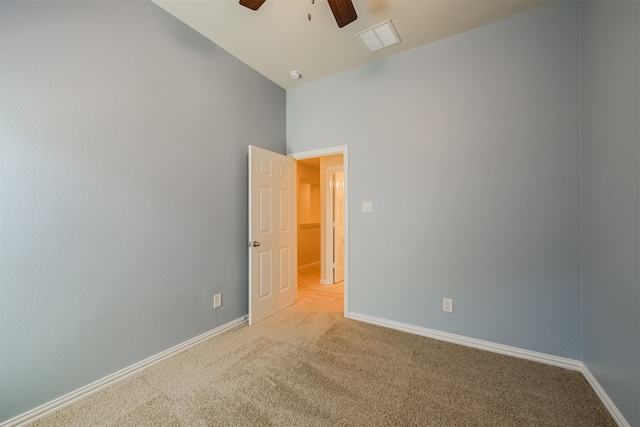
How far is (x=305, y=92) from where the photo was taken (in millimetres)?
3137

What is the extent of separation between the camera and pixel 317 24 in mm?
2123

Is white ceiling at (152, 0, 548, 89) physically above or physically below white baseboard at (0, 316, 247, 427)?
above

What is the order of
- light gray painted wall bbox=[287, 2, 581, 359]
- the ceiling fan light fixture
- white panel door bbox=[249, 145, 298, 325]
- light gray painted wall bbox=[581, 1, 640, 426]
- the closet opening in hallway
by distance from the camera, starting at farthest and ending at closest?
the closet opening in hallway
white panel door bbox=[249, 145, 298, 325]
the ceiling fan light fixture
light gray painted wall bbox=[287, 2, 581, 359]
light gray painted wall bbox=[581, 1, 640, 426]

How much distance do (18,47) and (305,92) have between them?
94.7 inches

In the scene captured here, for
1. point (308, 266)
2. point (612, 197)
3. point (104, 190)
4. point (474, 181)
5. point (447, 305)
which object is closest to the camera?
point (612, 197)

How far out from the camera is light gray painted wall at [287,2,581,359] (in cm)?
189

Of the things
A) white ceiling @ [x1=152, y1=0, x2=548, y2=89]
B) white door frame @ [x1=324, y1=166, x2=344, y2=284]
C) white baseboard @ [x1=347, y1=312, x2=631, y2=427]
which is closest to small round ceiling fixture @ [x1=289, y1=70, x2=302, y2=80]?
white ceiling @ [x1=152, y1=0, x2=548, y2=89]

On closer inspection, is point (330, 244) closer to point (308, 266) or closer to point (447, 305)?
point (308, 266)

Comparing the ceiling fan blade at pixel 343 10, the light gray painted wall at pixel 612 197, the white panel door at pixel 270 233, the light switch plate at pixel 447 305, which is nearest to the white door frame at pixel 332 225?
the white panel door at pixel 270 233

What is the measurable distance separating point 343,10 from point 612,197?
197cm

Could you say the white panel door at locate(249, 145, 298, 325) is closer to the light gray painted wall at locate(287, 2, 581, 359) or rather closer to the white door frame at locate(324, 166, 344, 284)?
the light gray painted wall at locate(287, 2, 581, 359)

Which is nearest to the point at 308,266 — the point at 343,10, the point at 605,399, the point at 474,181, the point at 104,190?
the point at 474,181

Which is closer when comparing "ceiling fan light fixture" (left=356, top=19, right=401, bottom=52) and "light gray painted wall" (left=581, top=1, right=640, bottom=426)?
"light gray painted wall" (left=581, top=1, right=640, bottom=426)

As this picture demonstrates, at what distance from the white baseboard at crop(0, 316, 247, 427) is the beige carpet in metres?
0.05
